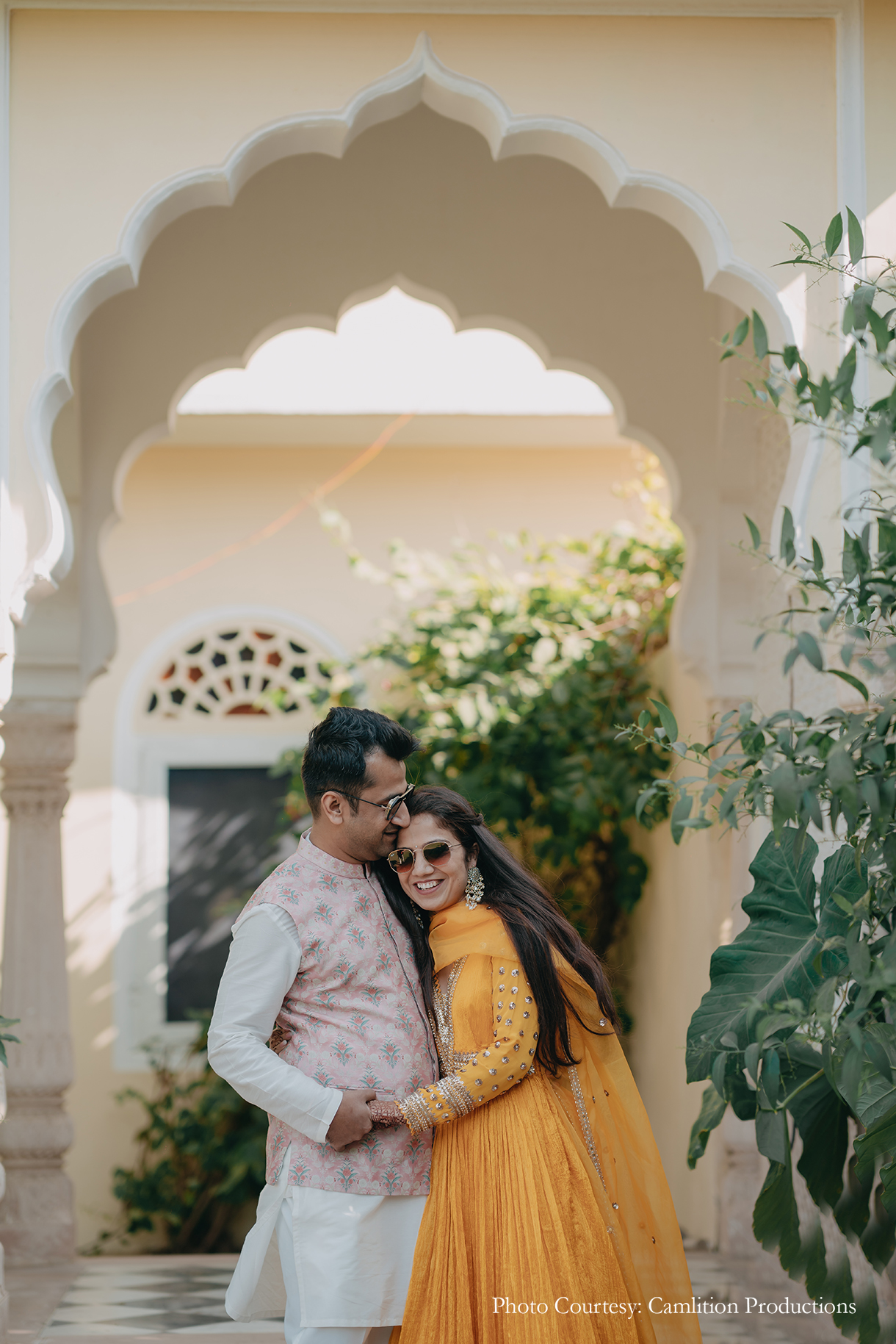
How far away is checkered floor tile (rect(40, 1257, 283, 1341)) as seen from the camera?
12.1 feet

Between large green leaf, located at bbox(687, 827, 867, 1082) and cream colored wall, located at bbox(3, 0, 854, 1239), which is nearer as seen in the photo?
large green leaf, located at bbox(687, 827, 867, 1082)

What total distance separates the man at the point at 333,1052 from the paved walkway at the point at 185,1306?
148 centimetres

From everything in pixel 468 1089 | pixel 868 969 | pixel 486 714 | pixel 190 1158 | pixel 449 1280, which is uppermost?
pixel 486 714

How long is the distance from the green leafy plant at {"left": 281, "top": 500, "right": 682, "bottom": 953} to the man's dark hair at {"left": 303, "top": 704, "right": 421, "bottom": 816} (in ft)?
9.58

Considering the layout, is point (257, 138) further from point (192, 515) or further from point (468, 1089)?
point (192, 515)

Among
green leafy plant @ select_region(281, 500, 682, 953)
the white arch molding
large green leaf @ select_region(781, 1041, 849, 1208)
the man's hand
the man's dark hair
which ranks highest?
Answer: the white arch molding

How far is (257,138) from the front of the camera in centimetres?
296

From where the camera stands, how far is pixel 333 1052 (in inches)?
90.3

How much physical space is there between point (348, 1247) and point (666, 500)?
192 inches

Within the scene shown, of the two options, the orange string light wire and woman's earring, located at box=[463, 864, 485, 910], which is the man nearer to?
woman's earring, located at box=[463, 864, 485, 910]

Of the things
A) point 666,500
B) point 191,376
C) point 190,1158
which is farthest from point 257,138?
point 190,1158

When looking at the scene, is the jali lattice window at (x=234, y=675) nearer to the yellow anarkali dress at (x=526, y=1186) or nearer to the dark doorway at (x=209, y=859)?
the dark doorway at (x=209, y=859)

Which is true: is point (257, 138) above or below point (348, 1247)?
above

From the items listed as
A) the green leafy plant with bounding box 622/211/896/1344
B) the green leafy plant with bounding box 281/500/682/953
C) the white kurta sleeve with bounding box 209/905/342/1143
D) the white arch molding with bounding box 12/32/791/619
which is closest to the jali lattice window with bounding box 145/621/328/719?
the green leafy plant with bounding box 281/500/682/953
